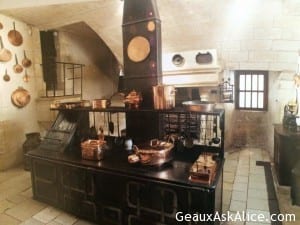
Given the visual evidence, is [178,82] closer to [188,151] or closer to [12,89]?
[188,151]

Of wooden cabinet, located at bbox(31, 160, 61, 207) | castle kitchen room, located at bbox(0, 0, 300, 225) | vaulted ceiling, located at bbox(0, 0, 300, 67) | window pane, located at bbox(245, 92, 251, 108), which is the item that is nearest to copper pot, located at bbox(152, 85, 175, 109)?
castle kitchen room, located at bbox(0, 0, 300, 225)

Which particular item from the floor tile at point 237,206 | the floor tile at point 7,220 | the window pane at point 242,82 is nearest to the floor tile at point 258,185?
the floor tile at point 237,206

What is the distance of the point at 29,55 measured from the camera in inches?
163

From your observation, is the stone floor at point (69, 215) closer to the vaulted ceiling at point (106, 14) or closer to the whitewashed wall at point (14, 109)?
the whitewashed wall at point (14, 109)

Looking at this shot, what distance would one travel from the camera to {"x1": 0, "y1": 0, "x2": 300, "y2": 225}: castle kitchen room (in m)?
2.13

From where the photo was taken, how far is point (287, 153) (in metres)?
3.08

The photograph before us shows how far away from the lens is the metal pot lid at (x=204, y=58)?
3781mm

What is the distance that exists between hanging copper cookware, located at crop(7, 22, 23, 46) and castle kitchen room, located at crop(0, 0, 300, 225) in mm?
20

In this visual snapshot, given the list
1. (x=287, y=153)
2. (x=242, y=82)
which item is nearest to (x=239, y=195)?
(x=287, y=153)

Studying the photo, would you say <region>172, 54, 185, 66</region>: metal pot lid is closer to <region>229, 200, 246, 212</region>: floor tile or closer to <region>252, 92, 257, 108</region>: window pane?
<region>252, 92, 257, 108</region>: window pane

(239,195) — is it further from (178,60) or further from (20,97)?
(20,97)

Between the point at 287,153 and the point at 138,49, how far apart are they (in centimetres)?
231

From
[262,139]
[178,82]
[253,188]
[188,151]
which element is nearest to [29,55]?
[178,82]

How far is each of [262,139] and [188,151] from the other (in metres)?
3.37
